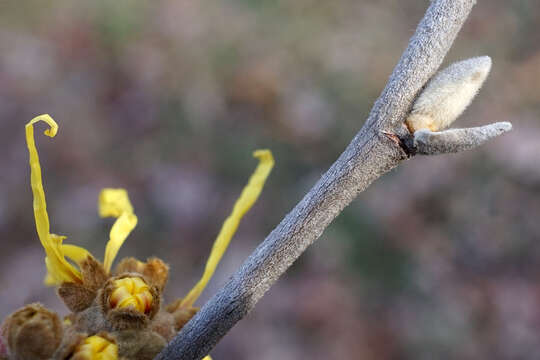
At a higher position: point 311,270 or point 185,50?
point 185,50

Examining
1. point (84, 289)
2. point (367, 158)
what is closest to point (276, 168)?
point (84, 289)

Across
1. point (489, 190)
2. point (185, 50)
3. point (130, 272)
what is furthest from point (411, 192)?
point (130, 272)

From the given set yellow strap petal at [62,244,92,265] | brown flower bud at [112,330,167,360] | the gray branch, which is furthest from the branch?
yellow strap petal at [62,244,92,265]

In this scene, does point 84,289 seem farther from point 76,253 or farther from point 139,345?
point 139,345

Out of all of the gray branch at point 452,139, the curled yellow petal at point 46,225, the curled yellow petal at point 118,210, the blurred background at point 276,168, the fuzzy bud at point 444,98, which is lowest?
the gray branch at point 452,139

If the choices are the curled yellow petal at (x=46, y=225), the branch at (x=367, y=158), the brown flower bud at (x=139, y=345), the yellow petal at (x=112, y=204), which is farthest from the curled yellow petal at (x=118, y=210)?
the branch at (x=367, y=158)

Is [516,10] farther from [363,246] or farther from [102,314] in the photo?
[102,314]

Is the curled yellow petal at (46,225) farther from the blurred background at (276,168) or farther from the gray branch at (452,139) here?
the blurred background at (276,168)
